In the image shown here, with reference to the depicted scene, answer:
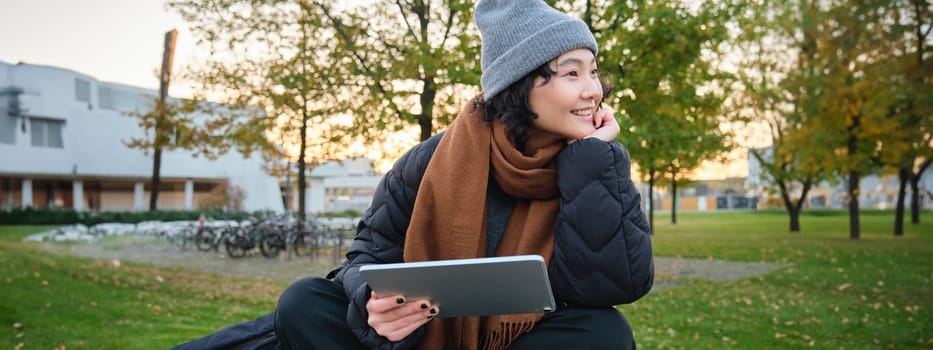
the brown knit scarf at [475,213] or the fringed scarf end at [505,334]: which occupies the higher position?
the brown knit scarf at [475,213]

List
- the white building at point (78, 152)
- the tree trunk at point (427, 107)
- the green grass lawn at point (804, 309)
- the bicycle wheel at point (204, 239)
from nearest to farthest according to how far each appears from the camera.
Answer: the green grass lawn at point (804, 309)
the tree trunk at point (427, 107)
the bicycle wheel at point (204, 239)
the white building at point (78, 152)

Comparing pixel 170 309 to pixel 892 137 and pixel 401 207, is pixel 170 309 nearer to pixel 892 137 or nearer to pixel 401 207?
pixel 401 207

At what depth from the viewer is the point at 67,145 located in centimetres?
4494

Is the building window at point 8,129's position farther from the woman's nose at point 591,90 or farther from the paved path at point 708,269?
the woman's nose at point 591,90


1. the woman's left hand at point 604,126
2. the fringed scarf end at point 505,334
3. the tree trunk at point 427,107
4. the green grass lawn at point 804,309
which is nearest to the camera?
the fringed scarf end at point 505,334

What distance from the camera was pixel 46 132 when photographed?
43562 mm

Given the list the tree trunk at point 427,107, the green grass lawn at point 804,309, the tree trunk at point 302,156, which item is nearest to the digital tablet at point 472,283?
the green grass lawn at point 804,309

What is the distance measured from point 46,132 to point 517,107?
4987 cm

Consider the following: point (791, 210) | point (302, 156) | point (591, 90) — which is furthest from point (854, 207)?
point (591, 90)

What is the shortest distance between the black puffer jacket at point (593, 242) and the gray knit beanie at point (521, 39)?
0.31 m

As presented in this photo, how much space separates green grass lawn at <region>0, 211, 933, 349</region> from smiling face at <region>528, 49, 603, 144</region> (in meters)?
4.15

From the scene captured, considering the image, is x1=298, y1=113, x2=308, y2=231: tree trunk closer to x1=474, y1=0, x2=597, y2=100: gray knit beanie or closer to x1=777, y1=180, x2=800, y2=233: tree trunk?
x1=474, y1=0, x2=597, y2=100: gray knit beanie

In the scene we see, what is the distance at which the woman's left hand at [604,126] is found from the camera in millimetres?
1859

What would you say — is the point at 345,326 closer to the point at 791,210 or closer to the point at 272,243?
the point at 272,243
